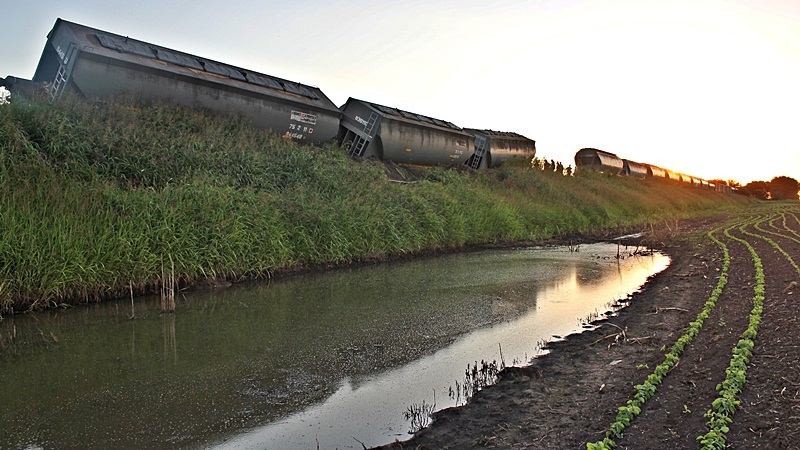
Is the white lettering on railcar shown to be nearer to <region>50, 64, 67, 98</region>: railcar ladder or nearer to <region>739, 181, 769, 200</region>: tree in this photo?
<region>50, 64, 67, 98</region>: railcar ladder

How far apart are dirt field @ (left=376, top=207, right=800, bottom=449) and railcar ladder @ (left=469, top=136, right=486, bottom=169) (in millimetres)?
17659

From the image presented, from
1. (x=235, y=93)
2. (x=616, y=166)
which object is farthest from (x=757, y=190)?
(x=235, y=93)

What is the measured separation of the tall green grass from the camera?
23.7 feet

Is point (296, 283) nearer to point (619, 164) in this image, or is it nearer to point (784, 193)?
point (619, 164)

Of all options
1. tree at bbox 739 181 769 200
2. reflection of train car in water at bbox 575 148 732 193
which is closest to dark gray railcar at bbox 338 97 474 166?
reflection of train car in water at bbox 575 148 732 193

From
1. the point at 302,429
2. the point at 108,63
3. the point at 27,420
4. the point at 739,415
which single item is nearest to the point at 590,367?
the point at 739,415

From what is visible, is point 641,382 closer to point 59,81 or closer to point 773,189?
point 59,81

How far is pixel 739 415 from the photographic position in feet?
11.3

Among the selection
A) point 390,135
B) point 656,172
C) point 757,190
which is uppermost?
point 757,190

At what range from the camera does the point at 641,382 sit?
4.18 m

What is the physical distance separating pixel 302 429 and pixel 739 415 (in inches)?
116

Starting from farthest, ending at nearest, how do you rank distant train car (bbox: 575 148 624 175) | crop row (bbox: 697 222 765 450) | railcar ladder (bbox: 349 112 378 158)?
1. distant train car (bbox: 575 148 624 175)
2. railcar ladder (bbox: 349 112 378 158)
3. crop row (bbox: 697 222 765 450)

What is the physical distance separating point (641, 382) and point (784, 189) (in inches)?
3694

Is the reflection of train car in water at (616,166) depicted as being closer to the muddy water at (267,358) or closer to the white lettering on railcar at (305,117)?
the white lettering on railcar at (305,117)
